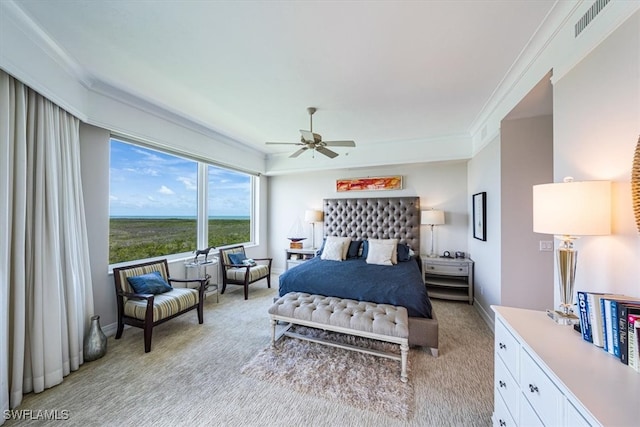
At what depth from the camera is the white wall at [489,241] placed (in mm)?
2920

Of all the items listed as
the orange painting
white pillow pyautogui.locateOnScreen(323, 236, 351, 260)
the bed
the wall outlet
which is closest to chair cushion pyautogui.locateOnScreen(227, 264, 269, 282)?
the bed

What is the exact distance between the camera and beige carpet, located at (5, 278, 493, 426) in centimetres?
169

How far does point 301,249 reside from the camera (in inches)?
205

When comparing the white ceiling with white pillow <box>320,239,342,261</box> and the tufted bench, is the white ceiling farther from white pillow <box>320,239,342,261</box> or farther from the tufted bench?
the tufted bench

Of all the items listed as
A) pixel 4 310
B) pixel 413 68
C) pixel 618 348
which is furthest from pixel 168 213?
pixel 618 348

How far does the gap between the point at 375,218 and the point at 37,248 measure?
4555 mm

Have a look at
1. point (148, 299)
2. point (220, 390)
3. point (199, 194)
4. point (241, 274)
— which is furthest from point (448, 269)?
point (199, 194)

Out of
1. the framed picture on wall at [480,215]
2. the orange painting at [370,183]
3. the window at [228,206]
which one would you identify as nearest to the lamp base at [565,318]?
the framed picture on wall at [480,215]

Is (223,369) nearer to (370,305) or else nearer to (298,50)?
(370,305)

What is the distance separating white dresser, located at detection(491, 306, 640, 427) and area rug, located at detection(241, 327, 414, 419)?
2.28 feet

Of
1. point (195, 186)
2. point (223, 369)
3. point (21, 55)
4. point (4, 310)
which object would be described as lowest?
point (223, 369)

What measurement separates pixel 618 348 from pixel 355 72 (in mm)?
2564

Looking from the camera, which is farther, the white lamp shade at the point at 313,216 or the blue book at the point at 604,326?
the white lamp shade at the point at 313,216

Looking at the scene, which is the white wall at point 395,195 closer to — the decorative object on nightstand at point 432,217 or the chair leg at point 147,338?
the decorative object on nightstand at point 432,217
